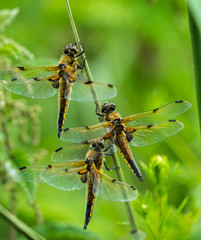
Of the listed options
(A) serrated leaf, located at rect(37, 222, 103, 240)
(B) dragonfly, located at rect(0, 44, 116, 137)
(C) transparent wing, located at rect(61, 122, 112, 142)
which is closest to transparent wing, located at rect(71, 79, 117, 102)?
(B) dragonfly, located at rect(0, 44, 116, 137)

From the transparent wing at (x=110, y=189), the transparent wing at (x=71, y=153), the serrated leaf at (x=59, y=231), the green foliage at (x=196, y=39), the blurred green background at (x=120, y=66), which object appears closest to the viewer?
the green foliage at (x=196, y=39)

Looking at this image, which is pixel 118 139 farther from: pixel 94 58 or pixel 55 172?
pixel 94 58

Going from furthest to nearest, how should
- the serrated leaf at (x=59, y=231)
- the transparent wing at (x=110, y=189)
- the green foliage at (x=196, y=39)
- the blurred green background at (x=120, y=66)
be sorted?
the blurred green background at (x=120, y=66), the serrated leaf at (x=59, y=231), the transparent wing at (x=110, y=189), the green foliage at (x=196, y=39)

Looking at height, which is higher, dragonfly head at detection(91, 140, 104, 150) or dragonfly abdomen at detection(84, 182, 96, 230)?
dragonfly head at detection(91, 140, 104, 150)

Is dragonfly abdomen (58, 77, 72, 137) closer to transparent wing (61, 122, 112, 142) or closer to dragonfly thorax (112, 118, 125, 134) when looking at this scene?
transparent wing (61, 122, 112, 142)

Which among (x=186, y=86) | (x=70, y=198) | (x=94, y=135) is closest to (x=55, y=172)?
(x=94, y=135)

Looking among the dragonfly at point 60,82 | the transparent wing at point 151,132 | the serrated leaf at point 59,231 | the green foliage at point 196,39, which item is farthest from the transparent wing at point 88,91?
the serrated leaf at point 59,231

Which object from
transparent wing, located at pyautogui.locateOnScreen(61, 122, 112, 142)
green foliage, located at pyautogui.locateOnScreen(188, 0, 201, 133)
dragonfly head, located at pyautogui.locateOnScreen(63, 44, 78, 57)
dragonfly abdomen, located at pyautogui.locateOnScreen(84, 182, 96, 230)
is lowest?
dragonfly abdomen, located at pyautogui.locateOnScreen(84, 182, 96, 230)

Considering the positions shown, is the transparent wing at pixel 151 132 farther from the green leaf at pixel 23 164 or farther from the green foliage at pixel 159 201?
the green leaf at pixel 23 164
